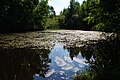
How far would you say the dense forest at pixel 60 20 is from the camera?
9.97m

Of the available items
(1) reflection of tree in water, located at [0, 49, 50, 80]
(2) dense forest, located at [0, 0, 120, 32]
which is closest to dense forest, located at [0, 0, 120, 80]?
(2) dense forest, located at [0, 0, 120, 32]

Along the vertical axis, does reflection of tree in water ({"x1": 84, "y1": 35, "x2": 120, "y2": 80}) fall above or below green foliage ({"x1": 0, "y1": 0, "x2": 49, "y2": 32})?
below

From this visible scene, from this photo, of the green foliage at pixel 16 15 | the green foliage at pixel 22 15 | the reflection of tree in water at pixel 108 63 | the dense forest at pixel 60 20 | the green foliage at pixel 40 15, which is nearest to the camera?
the reflection of tree in water at pixel 108 63

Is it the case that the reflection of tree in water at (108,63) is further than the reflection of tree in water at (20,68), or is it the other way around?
the reflection of tree in water at (20,68)

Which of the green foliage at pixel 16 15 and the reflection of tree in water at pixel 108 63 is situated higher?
the green foliage at pixel 16 15

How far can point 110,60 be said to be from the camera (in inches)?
355

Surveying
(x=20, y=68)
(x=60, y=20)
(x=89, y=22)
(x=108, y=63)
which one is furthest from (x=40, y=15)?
(x=108, y=63)

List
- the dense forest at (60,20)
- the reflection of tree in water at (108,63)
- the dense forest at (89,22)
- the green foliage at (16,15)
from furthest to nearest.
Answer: the green foliage at (16,15) < the dense forest at (60,20) < the dense forest at (89,22) < the reflection of tree in water at (108,63)

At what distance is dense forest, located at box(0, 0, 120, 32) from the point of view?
32.7 ft

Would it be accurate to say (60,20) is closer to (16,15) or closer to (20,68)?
(16,15)

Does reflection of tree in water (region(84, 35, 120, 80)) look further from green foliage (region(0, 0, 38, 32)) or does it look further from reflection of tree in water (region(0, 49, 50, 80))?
green foliage (region(0, 0, 38, 32))

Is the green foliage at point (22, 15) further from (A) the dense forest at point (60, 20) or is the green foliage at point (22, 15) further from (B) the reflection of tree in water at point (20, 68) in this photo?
(B) the reflection of tree in water at point (20, 68)

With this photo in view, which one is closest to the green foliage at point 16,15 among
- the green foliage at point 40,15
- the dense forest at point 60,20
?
the dense forest at point 60,20

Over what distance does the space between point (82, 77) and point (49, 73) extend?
299cm
